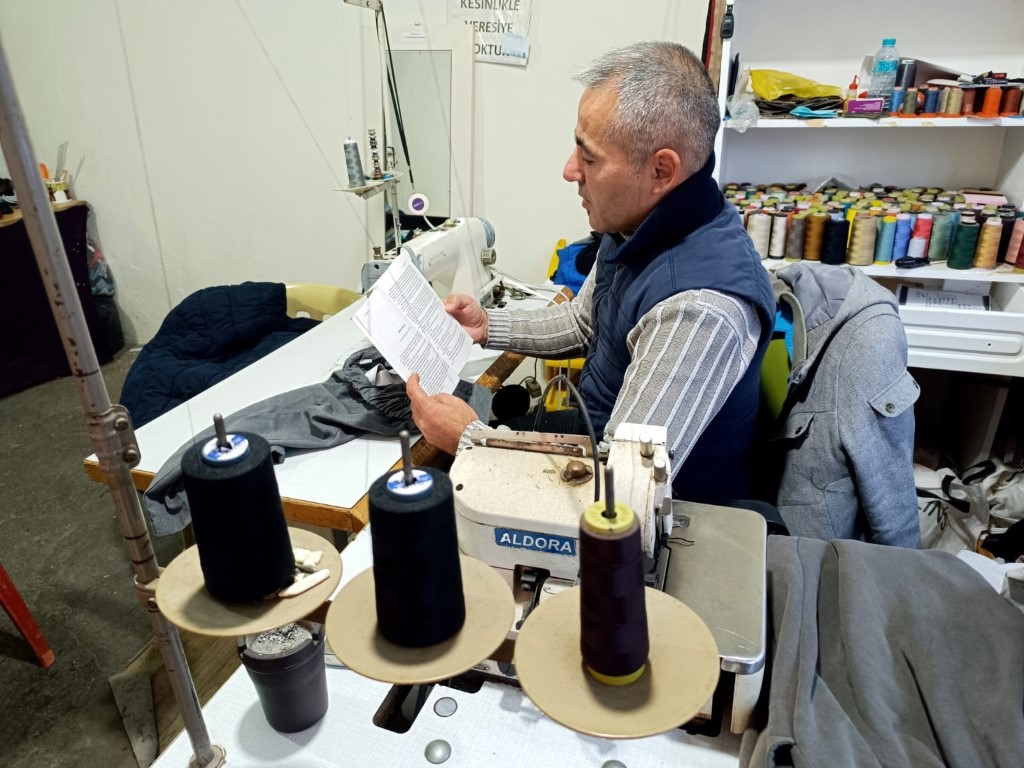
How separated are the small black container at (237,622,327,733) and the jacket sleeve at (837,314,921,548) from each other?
0.92m

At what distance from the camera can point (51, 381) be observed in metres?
3.41

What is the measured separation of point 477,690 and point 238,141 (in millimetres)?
2828

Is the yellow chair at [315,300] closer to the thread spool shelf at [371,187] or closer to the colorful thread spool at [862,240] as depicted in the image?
the thread spool shelf at [371,187]

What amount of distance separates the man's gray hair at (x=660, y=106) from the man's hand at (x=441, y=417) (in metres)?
0.55

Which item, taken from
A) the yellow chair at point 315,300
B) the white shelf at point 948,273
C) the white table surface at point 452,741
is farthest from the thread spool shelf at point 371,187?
the white table surface at point 452,741

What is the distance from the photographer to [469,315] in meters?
1.73

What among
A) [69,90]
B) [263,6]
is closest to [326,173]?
[263,6]

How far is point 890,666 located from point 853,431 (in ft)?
1.78

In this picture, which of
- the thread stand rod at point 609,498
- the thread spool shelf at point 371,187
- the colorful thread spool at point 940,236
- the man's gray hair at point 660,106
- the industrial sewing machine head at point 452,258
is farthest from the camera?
the colorful thread spool at point 940,236

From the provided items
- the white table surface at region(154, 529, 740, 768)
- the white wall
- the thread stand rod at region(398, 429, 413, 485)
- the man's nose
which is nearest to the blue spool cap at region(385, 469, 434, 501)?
the thread stand rod at region(398, 429, 413, 485)

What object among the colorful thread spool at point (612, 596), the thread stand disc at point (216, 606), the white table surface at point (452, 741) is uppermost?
the colorful thread spool at point (612, 596)

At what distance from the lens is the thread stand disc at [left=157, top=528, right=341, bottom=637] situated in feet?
1.86

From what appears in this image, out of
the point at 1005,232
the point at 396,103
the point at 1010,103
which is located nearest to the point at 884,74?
the point at 1010,103

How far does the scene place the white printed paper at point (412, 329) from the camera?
51.4 inches
